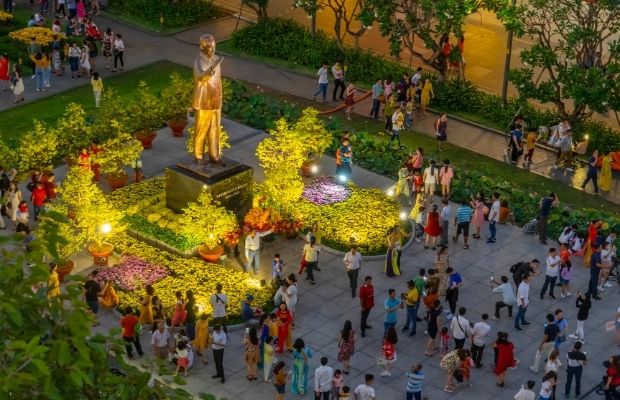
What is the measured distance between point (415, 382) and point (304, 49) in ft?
77.1

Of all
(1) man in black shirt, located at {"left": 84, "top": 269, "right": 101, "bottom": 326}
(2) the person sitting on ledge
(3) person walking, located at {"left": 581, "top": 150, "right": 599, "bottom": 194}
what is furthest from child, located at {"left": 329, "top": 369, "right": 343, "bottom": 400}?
(3) person walking, located at {"left": 581, "top": 150, "right": 599, "bottom": 194}

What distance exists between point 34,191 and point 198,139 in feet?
16.0

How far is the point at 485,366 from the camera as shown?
2639cm

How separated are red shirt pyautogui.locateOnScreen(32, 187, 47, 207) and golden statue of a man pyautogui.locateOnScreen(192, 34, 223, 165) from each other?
14.3ft

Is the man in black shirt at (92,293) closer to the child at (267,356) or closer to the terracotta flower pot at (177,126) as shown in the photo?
the child at (267,356)

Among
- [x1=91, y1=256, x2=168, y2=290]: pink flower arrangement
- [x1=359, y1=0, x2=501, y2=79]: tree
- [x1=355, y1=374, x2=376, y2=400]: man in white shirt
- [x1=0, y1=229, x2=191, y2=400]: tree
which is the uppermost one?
[x1=0, y1=229, x2=191, y2=400]: tree

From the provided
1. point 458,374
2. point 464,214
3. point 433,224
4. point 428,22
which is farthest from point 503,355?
point 428,22

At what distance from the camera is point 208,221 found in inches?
1154

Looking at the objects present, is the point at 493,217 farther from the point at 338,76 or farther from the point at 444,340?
the point at 338,76

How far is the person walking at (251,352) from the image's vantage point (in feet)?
81.6

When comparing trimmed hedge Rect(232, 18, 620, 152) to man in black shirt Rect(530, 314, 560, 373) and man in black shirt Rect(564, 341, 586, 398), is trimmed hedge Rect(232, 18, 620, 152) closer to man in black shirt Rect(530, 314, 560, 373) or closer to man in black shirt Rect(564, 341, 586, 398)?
man in black shirt Rect(530, 314, 560, 373)

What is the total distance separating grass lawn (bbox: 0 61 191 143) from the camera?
39.1 meters

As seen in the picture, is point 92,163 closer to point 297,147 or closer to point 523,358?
point 297,147

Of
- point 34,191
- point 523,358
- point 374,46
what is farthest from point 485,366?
point 374,46
